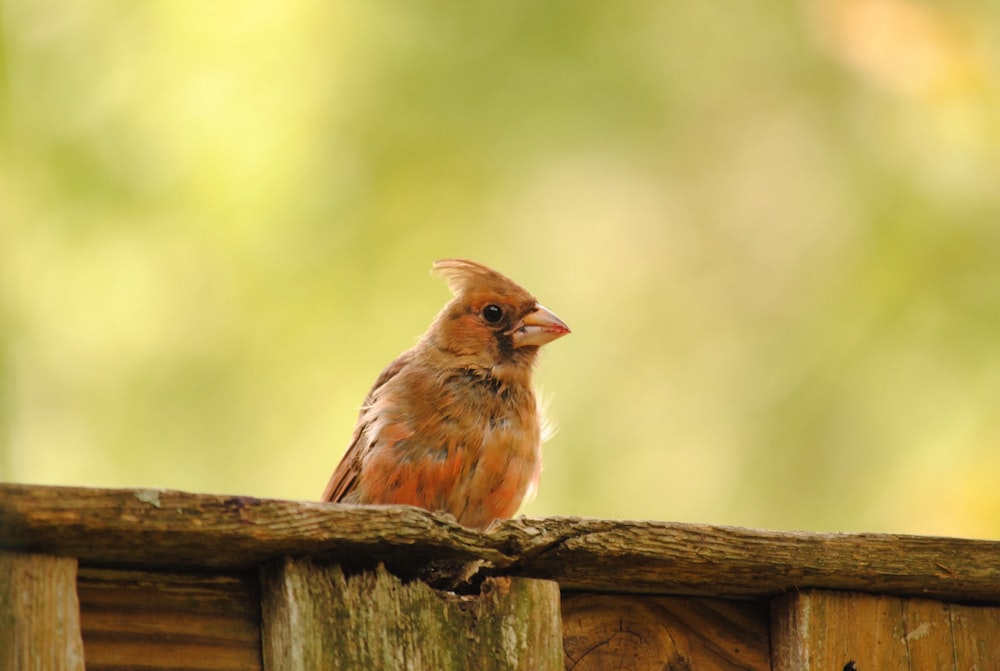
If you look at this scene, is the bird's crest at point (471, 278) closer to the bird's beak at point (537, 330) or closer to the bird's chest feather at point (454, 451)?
the bird's beak at point (537, 330)

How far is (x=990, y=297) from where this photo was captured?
19.6 ft

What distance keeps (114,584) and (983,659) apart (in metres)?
1.69

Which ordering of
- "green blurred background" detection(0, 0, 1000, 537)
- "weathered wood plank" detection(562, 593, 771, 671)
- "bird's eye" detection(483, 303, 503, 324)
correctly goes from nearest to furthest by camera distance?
"weathered wood plank" detection(562, 593, 771, 671) < "bird's eye" detection(483, 303, 503, 324) < "green blurred background" detection(0, 0, 1000, 537)

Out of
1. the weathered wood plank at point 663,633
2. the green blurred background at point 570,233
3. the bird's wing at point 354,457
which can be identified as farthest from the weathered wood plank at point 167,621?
the green blurred background at point 570,233

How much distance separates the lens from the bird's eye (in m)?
4.67

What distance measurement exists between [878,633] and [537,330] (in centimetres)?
188

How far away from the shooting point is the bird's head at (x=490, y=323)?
177 inches

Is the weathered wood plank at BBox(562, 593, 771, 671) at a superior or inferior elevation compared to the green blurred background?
inferior

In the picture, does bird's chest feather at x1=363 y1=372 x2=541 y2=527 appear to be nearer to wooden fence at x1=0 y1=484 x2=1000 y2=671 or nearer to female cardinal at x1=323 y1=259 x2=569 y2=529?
female cardinal at x1=323 y1=259 x2=569 y2=529

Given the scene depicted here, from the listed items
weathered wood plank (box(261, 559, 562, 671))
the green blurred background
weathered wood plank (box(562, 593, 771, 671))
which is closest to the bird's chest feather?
weathered wood plank (box(562, 593, 771, 671))

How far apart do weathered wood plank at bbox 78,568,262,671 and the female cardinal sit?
144 centimetres

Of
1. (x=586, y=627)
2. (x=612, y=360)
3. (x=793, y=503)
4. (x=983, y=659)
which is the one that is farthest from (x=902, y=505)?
(x=586, y=627)

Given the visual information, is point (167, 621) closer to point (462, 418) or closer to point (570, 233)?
point (462, 418)

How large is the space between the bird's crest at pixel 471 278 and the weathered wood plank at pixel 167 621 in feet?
7.55
